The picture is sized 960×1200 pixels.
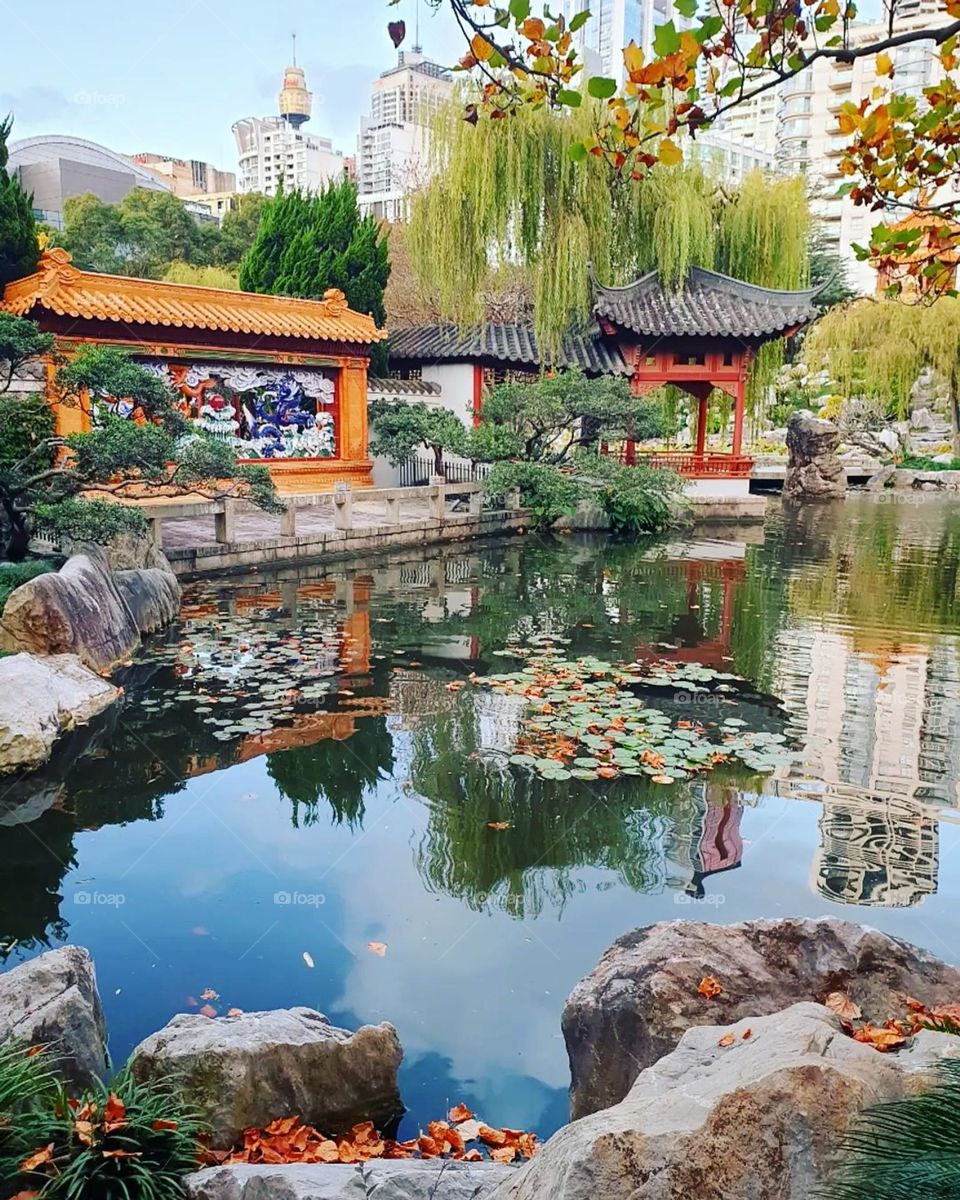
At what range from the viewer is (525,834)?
493 centimetres

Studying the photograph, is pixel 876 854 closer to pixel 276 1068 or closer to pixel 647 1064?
pixel 647 1064

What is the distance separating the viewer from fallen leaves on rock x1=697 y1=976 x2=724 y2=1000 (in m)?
2.86

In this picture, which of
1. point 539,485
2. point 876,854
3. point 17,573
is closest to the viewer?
point 876,854

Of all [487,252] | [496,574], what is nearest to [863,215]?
[487,252]

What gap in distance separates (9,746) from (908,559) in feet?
39.5

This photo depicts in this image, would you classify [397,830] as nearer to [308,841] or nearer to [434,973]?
[308,841]

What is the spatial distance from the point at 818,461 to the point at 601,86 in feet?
71.2

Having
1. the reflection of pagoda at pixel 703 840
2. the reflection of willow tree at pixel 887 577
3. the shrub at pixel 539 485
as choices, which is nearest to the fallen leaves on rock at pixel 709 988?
the reflection of pagoda at pixel 703 840

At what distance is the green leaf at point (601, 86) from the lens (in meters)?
2.89

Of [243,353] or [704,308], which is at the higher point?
[704,308]

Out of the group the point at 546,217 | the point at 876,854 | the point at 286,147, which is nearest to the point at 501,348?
the point at 546,217

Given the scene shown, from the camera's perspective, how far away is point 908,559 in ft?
45.5

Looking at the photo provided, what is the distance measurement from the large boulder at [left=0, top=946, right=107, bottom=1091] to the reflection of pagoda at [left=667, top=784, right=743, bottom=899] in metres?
2.58

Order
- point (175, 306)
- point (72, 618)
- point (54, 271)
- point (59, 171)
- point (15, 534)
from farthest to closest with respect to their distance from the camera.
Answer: point (59, 171), point (175, 306), point (54, 271), point (15, 534), point (72, 618)
